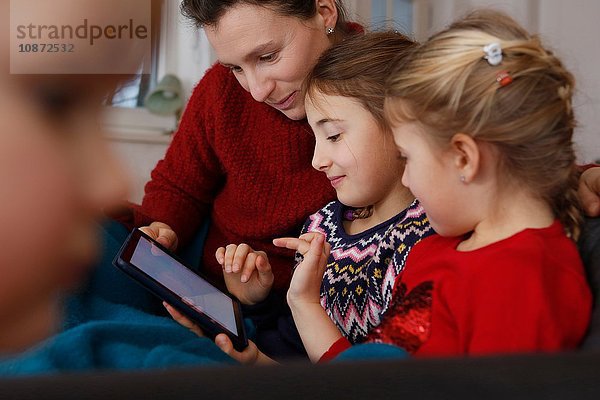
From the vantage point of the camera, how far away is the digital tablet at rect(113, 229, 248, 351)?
1002mm

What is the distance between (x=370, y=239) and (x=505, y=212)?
356mm

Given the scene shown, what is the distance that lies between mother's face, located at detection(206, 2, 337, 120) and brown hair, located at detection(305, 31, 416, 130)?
0.18 feet

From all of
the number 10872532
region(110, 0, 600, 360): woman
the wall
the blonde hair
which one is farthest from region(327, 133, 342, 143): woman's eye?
the wall

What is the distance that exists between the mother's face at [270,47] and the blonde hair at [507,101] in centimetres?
41

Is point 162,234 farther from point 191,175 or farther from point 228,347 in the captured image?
point 228,347

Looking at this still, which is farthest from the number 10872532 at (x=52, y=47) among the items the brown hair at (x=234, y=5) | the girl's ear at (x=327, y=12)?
the girl's ear at (x=327, y=12)

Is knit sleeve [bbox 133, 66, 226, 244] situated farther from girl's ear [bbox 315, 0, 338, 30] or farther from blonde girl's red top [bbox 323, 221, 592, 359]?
blonde girl's red top [bbox 323, 221, 592, 359]

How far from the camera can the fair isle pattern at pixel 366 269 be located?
3.57ft

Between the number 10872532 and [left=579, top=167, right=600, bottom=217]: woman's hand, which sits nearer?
the number 10872532

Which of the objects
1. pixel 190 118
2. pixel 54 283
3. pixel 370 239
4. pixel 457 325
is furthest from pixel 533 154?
pixel 190 118

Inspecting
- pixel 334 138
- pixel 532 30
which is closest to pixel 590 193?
pixel 334 138

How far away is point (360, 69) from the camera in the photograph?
3.82ft

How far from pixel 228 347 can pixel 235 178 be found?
0.47 m

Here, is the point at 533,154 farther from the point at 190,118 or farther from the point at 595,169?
the point at 190,118
